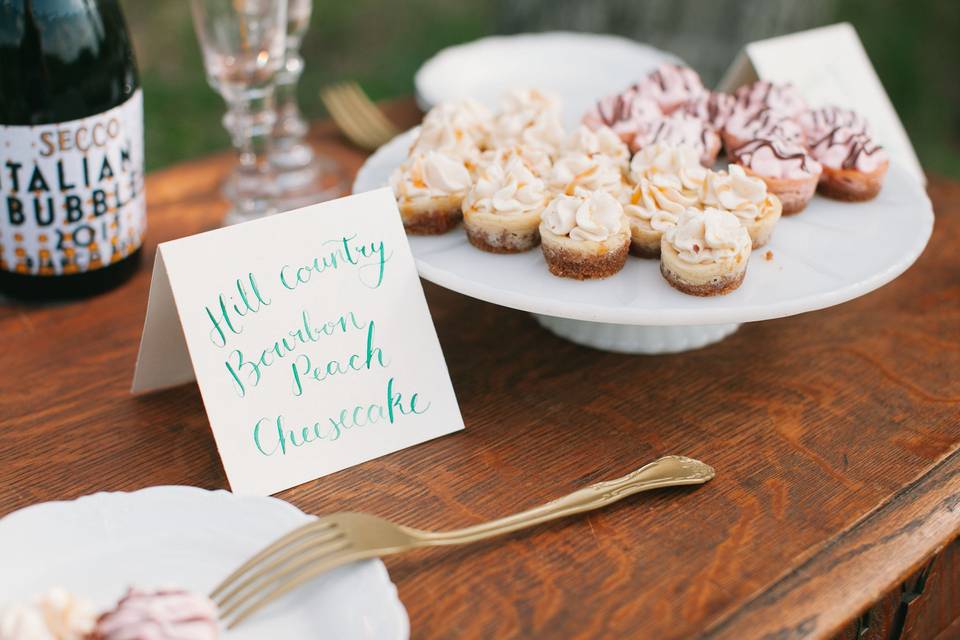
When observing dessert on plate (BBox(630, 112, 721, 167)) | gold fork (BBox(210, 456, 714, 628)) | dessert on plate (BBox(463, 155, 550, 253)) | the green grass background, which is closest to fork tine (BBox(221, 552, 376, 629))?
gold fork (BBox(210, 456, 714, 628))

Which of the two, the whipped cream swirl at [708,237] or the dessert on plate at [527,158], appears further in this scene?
the dessert on plate at [527,158]

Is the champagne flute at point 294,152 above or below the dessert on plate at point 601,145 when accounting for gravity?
below

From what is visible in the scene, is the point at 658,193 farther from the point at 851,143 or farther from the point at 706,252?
the point at 851,143

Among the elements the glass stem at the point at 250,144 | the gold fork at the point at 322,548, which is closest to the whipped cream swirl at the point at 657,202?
the gold fork at the point at 322,548

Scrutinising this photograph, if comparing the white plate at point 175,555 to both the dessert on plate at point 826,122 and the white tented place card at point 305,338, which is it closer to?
the white tented place card at point 305,338

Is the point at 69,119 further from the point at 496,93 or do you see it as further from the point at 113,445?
the point at 496,93

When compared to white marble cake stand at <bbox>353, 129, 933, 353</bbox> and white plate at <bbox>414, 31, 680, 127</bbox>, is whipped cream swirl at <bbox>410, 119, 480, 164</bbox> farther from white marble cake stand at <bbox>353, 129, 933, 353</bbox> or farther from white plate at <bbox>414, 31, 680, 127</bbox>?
white plate at <bbox>414, 31, 680, 127</bbox>
